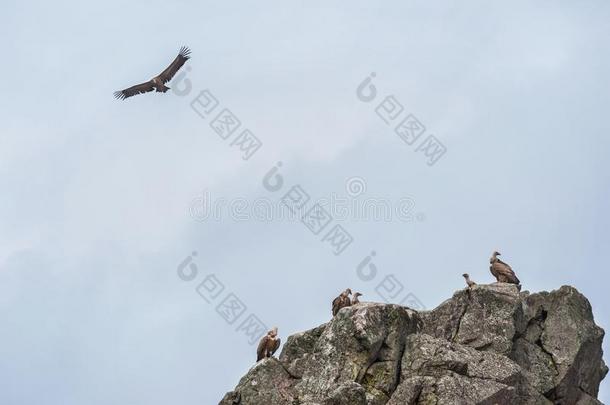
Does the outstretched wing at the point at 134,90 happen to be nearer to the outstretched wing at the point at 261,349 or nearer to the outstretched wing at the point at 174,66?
the outstretched wing at the point at 174,66

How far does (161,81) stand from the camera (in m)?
62.0

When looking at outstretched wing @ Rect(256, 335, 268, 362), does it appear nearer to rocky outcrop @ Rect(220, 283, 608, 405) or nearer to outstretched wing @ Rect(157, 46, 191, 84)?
rocky outcrop @ Rect(220, 283, 608, 405)

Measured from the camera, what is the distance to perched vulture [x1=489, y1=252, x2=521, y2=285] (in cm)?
5472

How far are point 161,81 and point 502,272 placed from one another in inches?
797

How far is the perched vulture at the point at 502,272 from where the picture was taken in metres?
54.7

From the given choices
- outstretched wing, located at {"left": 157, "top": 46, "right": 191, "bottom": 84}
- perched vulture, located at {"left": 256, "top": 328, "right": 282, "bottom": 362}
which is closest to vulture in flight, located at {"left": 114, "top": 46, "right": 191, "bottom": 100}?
outstretched wing, located at {"left": 157, "top": 46, "right": 191, "bottom": 84}

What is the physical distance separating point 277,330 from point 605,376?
14.8 m

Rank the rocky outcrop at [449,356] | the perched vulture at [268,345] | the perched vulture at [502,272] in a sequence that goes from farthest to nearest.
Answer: the perched vulture at [502,272]
the perched vulture at [268,345]
the rocky outcrop at [449,356]

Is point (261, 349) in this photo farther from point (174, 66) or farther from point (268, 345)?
point (174, 66)

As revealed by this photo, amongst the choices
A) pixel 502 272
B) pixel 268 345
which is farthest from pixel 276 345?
pixel 502 272

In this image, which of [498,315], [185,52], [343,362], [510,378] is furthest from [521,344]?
[185,52]

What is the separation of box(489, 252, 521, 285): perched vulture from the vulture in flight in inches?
749

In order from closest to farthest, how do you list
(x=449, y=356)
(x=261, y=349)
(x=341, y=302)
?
(x=449, y=356), (x=261, y=349), (x=341, y=302)

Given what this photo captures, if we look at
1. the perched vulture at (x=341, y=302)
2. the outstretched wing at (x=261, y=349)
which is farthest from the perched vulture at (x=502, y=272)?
the outstretched wing at (x=261, y=349)
